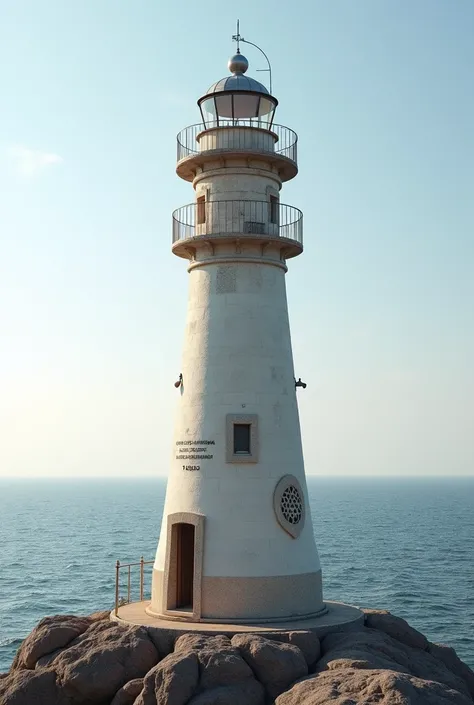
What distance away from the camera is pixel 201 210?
24109 millimetres

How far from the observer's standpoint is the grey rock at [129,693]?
18.2m

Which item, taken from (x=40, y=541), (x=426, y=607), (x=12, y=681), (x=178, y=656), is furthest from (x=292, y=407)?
(x=40, y=541)

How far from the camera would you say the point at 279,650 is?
60.5ft

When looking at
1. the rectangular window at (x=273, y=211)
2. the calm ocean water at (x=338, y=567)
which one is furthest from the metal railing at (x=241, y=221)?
the calm ocean water at (x=338, y=567)

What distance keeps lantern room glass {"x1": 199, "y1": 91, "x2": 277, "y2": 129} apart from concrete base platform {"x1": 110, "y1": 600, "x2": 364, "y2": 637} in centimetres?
1263


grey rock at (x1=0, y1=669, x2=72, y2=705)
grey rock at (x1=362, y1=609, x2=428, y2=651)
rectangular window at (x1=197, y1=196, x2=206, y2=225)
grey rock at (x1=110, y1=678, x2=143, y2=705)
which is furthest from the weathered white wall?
grey rock at (x1=0, y1=669, x2=72, y2=705)

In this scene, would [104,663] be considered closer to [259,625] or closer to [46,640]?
[46,640]

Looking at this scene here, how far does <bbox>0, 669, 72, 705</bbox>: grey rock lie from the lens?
739 inches

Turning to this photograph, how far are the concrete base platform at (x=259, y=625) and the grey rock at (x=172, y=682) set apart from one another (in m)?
1.92

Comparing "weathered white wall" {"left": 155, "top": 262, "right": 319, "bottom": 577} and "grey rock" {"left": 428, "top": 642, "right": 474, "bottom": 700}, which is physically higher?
"weathered white wall" {"left": 155, "top": 262, "right": 319, "bottom": 577}

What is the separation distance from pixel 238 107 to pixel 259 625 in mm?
13154

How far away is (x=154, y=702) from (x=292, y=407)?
8.30 meters

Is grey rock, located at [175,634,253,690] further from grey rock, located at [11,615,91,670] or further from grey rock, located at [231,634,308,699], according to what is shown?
grey rock, located at [11,615,91,670]

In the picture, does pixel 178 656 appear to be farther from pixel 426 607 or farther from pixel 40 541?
pixel 40 541
